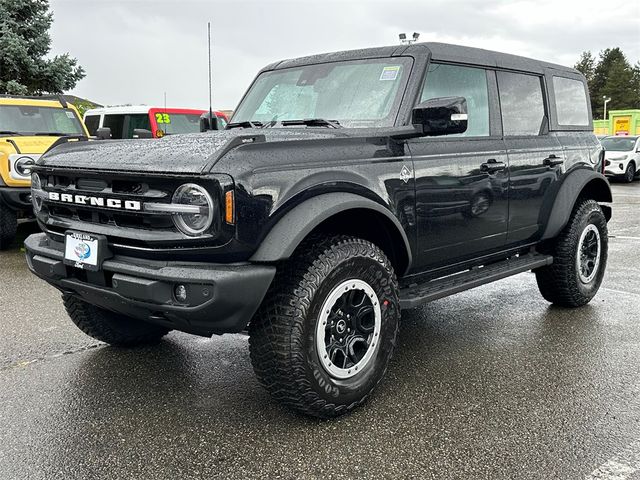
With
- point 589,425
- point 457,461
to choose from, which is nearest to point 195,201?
point 457,461

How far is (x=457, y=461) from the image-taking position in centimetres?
262

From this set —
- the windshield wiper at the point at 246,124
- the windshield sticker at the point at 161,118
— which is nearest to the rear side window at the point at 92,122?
the windshield sticker at the point at 161,118

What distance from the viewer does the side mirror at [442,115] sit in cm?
315

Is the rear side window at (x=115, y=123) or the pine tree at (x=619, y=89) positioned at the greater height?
the pine tree at (x=619, y=89)

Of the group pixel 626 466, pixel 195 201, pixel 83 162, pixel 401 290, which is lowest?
pixel 626 466

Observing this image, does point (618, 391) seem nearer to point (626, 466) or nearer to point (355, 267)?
point (626, 466)

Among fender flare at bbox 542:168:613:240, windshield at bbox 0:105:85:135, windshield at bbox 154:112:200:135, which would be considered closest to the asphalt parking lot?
fender flare at bbox 542:168:613:240

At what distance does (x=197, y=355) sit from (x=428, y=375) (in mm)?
1462

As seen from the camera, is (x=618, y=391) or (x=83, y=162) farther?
(x=618, y=391)

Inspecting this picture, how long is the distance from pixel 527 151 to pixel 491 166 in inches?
20.7

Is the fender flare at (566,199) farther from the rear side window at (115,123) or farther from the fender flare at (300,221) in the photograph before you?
the rear side window at (115,123)

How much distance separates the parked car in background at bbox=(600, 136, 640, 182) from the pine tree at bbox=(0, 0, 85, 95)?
16752 mm

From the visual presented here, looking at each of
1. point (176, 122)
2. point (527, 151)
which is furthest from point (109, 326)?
point (176, 122)

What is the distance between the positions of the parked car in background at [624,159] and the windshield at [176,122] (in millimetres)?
12721
